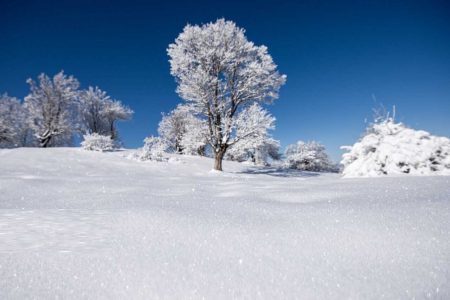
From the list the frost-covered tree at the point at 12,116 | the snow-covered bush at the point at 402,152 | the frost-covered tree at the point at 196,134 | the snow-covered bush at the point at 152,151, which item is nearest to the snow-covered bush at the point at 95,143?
the snow-covered bush at the point at 152,151

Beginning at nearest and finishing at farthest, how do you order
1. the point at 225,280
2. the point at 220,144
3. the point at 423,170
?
the point at 225,280, the point at 423,170, the point at 220,144

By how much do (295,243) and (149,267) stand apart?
40.5 inches

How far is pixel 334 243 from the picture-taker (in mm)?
1826

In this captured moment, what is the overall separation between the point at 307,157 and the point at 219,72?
20563 millimetres

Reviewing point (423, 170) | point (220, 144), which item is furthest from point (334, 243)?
point (220, 144)

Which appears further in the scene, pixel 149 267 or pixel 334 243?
pixel 334 243

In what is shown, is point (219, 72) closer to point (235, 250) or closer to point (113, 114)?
point (235, 250)

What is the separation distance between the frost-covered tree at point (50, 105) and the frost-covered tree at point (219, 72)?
1915cm

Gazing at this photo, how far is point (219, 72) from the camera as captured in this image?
13711 mm

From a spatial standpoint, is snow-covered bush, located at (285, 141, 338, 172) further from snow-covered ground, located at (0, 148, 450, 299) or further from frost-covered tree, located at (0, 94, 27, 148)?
frost-covered tree, located at (0, 94, 27, 148)

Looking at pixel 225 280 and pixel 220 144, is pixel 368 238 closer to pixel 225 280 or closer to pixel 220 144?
pixel 225 280

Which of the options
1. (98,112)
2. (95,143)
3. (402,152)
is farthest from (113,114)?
(402,152)

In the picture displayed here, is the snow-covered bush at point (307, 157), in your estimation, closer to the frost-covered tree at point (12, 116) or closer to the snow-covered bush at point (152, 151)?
the snow-covered bush at point (152, 151)

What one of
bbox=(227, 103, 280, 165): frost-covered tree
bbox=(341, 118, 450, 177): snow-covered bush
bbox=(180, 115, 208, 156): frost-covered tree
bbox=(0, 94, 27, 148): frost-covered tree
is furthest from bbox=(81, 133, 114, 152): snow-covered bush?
Answer: bbox=(341, 118, 450, 177): snow-covered bush
